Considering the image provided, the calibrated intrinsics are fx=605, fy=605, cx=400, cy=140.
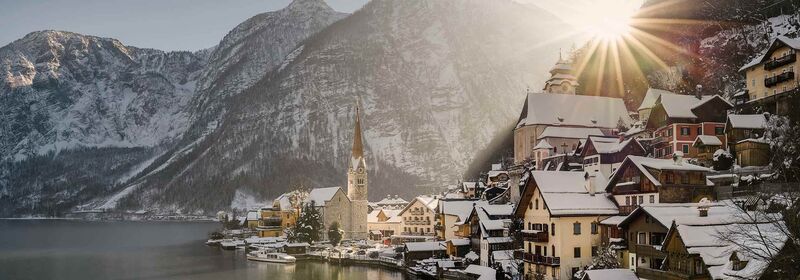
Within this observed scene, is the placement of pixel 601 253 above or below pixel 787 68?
below

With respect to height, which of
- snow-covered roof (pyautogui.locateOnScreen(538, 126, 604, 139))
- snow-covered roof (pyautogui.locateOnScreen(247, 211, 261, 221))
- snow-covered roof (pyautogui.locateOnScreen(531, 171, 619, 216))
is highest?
snow-covered roof (pyautogui.locateOnScreen(538, 126, 604, 139))

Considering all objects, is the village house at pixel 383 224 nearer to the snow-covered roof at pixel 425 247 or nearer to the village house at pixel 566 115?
the snow-covered roof at pixel 425 247

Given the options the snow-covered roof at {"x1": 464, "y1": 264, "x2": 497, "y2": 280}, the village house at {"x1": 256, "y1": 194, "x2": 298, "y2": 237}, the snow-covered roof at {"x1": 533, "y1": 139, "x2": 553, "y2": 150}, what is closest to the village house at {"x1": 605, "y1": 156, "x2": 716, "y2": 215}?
the snow-covered roof at {"x1": 464, "y1": 264, "x2": 497, "y2": 280}

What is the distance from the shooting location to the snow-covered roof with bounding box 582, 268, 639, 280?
105 ft

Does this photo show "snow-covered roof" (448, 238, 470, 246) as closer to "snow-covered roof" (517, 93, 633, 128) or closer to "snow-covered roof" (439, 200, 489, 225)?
"snow-covered roof" (439, 200, 489, 225)

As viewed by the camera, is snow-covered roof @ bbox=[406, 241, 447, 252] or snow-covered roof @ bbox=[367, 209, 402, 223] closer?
snow-covered roof @ bbox=[406, 241, 447, 252]

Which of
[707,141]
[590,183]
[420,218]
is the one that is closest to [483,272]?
[590,183]

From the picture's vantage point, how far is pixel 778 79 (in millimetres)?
43844

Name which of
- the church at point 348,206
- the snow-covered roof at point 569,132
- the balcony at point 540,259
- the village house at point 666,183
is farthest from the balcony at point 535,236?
the church at point 348,206

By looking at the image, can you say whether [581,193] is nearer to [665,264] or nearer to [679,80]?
[665,264]

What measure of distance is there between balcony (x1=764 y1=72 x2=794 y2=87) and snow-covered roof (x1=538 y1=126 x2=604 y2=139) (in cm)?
2469

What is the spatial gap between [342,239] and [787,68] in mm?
69303

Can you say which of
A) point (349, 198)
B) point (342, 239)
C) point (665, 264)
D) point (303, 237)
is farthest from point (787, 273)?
point (349, 198)

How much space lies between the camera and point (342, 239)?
97875mm
